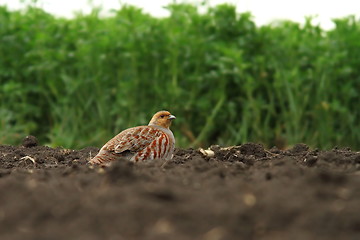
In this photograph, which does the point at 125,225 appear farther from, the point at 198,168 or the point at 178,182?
the point at 198,168

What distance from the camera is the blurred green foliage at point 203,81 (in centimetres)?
915

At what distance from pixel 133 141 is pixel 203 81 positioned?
435 centimetres

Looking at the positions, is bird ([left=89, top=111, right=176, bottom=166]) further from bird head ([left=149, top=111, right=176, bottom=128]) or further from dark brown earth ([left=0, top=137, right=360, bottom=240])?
dark brown earth ([left=0, top=137, right=360, bottom=240])

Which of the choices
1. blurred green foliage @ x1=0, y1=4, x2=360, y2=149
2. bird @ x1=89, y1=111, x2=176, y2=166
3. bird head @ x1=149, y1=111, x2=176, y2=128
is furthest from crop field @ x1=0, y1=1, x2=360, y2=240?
bird @ x1=89, y1=111, x2=176, y2=166

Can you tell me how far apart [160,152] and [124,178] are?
210 cm

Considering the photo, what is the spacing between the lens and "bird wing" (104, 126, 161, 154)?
17.0 feet

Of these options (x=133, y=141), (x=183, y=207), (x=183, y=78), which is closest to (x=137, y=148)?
(x=133, y=141)

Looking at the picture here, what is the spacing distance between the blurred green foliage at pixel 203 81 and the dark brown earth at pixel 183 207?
5837mm

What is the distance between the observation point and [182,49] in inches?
371

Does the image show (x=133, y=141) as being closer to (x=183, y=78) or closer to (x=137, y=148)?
(x=137, y=148)

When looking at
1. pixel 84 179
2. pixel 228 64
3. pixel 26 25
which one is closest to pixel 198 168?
pixel 84 179

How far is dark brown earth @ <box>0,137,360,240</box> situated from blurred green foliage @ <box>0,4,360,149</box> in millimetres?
5837

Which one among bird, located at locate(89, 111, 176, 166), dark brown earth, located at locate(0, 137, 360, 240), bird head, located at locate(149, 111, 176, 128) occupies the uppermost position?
dark brown earth, located at locate(0, 137, 360, 240)

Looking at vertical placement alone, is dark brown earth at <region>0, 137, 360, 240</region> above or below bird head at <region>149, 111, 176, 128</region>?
above
